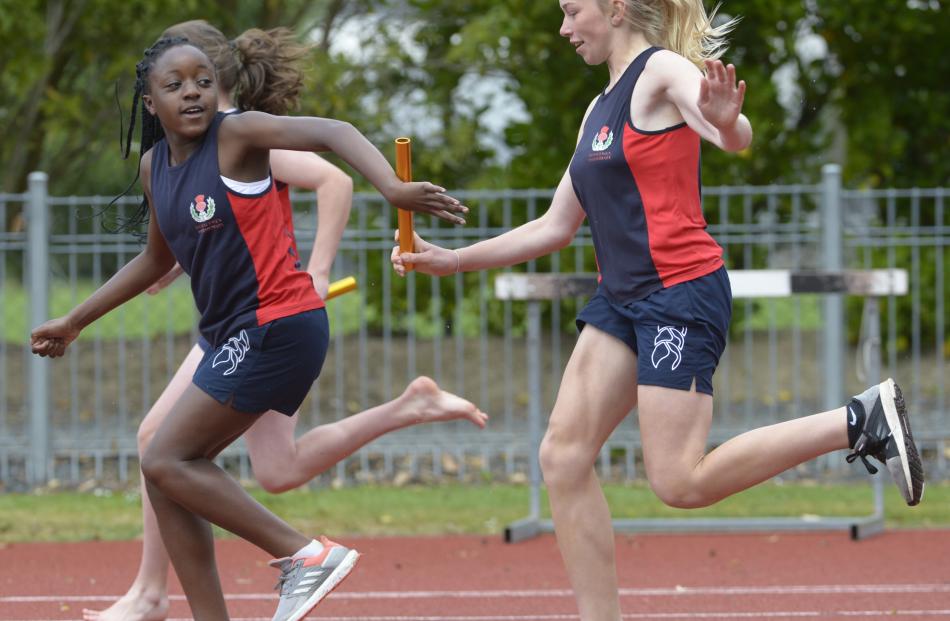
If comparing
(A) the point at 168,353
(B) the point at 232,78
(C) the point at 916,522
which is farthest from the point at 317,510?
(B) the point at 232,78

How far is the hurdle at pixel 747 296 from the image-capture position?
22.3 feet

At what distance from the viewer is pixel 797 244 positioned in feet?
32.1

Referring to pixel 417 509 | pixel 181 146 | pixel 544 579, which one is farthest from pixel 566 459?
pixel 417 509

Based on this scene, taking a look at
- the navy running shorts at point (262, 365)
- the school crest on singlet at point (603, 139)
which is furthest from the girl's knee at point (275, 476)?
the school crest on singlet at point (603, 139)

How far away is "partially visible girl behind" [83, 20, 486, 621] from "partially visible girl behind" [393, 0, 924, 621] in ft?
3.28

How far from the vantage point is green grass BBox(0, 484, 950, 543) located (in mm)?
7613

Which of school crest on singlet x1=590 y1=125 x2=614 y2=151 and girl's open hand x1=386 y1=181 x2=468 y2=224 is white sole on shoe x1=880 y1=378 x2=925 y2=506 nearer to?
school crest on singlet x1=590 y1=125 x2=614 y2=151

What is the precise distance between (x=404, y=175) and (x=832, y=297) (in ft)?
19.5

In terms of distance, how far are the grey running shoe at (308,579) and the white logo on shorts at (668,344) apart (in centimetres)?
105

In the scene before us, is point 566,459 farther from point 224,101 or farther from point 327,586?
point 224,101

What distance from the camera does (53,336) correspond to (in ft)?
14.1

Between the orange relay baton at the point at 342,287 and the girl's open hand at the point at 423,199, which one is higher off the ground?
the girl's open hand at the point at 423,199

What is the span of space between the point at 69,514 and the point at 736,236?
4.62m

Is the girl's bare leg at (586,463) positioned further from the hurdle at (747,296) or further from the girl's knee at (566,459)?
the hurdle at (747,296)
